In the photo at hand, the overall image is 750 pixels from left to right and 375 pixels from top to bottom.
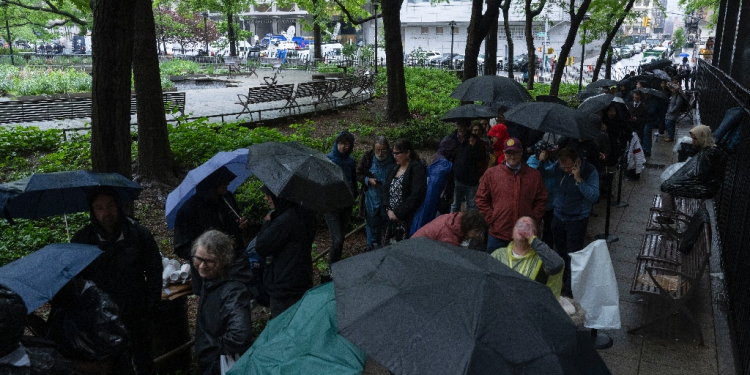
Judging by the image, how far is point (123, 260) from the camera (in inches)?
174

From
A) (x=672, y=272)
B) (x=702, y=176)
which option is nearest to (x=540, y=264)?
(x=672, y=272)

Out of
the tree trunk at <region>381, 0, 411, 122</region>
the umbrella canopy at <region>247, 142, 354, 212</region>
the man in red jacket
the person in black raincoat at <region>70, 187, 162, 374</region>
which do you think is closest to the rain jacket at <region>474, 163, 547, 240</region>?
the man in red jacket

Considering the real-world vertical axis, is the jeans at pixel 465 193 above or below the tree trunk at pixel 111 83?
below

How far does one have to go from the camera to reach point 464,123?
764cm

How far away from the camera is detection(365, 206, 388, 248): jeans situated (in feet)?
23.7

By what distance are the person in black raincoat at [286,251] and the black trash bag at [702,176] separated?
15.1 feet

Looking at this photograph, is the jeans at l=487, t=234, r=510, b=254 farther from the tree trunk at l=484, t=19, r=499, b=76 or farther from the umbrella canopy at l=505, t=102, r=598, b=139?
the tree trunk at l=484, t=19, r=499, b=76

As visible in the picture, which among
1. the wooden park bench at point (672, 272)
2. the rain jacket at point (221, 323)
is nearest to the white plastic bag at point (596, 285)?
the wooden park bench at point (672, 272)

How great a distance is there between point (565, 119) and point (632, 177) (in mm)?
5840

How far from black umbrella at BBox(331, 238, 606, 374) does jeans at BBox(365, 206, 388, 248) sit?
4.03 metres

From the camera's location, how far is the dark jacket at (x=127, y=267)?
171 inches

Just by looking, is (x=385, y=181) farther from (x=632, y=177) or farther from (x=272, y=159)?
(x=632, y=177)

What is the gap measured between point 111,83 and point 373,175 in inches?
118

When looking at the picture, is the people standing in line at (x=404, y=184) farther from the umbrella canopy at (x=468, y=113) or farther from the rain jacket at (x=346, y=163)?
the umbrella canopy at (x=468, y=113)
